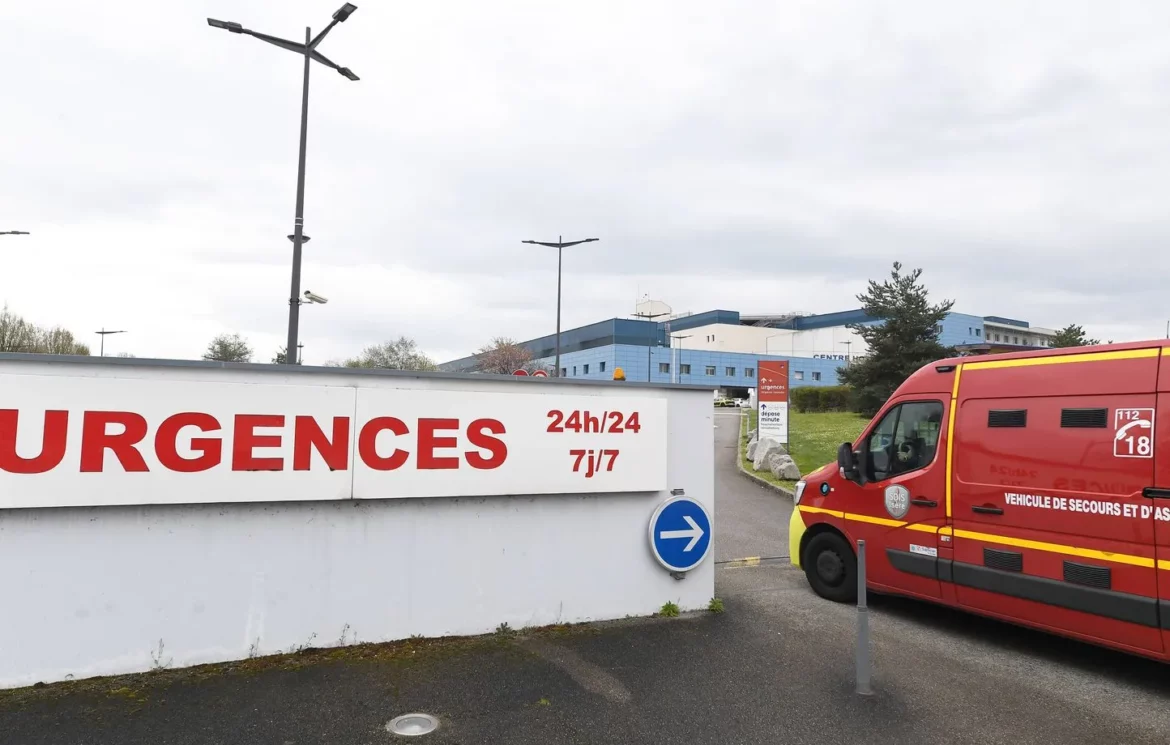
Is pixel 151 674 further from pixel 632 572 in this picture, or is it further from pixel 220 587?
pixel 632 572

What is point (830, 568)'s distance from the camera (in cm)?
754

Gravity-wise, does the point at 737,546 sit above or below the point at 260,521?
below

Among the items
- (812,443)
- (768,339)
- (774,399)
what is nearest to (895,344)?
(812,443)

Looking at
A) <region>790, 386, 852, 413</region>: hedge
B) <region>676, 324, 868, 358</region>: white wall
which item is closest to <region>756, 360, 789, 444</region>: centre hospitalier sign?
<region>790, 386, 852, 413</region>: hedge

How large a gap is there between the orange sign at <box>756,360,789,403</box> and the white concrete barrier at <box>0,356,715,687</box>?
14.7 meters

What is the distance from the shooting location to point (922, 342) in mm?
32500

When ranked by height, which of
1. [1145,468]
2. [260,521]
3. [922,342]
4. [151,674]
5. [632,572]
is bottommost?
[151,674]

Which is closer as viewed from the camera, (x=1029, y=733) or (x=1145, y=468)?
(x=1029, y=733)

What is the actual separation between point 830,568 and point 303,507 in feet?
16.8

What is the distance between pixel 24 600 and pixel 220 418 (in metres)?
1.65

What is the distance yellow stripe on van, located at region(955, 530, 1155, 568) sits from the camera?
514 centimetres

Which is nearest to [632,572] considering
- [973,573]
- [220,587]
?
[973,573]

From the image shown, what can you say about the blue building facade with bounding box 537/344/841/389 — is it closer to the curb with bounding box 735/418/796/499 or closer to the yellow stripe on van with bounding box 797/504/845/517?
the curb with bounding box 735/418/796/499

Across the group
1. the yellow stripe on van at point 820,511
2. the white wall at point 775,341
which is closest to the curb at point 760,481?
the yellow stripe on van at point 820,511
